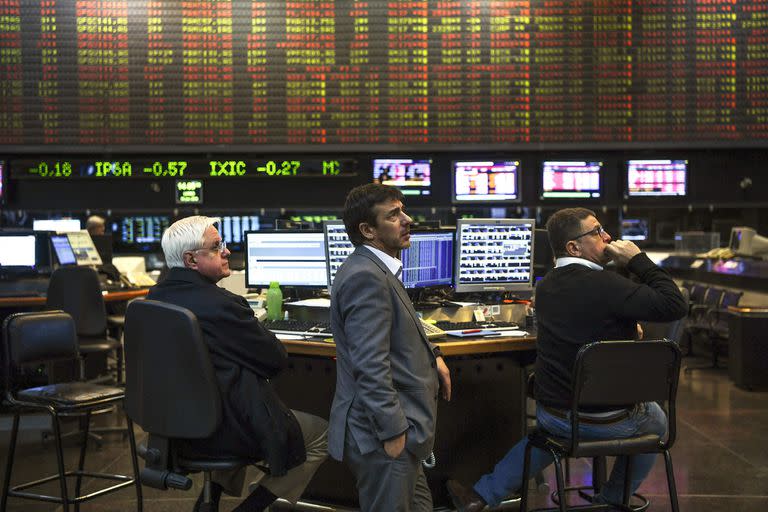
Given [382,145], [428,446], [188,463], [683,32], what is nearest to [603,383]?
[428,446]

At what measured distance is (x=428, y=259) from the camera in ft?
14.4

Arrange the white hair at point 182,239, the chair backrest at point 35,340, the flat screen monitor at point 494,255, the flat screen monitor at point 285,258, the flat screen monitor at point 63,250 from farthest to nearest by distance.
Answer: the flat screen monitor at point 63,250 < the flat screen monitor at point 285,258 < the flat screen monitor at point 494,255 < the chair backrest at point 35,340 < the white hair at point 182,239

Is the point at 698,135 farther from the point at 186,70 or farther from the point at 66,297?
the point at 66,297

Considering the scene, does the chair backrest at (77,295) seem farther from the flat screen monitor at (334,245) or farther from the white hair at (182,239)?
the white hair at (182,239)

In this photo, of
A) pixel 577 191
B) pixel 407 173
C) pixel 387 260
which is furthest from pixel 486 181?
pixel 387 260

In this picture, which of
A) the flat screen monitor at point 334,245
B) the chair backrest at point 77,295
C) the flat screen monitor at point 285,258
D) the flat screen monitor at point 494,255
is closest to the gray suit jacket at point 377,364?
the flat screen monitor at point 334,245

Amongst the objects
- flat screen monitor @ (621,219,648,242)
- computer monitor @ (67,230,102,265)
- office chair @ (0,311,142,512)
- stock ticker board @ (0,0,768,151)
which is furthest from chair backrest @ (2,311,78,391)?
flat screen monitor @ (621,219,648,242)

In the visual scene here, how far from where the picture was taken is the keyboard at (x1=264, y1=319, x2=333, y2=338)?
371 cm

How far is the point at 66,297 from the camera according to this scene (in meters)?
5.59

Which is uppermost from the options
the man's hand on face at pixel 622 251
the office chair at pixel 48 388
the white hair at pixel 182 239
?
the white hair at pixel 182 239

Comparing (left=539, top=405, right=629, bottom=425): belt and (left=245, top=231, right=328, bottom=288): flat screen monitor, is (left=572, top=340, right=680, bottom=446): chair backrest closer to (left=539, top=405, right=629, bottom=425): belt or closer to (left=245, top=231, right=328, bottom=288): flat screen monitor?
(left=539, top=405, right=629, bottom=425): belt

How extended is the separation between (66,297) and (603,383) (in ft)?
12.3

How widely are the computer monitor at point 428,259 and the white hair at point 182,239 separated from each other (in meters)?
1.45

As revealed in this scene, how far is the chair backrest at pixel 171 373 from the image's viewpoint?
Answer: 2.65m
